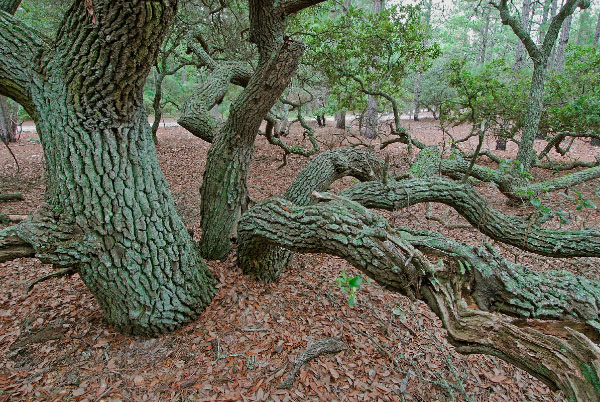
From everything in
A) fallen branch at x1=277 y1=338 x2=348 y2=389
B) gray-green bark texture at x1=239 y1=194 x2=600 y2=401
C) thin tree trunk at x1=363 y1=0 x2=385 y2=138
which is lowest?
fallen branch at x1=277 y1=338 x2=348 y2=389

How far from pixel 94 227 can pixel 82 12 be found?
4.56 feet

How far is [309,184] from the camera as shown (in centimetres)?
398

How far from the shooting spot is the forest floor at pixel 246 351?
2.29 m

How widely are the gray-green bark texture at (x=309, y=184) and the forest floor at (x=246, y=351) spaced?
0.58 ft

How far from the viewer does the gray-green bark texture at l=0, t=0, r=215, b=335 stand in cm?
191

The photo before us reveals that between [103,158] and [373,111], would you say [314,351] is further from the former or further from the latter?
[373,111]

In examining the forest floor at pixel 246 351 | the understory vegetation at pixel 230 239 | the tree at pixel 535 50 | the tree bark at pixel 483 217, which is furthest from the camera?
the tree at pixel 535 50

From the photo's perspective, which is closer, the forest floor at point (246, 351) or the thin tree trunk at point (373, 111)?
the forest floor at point (246, 351)

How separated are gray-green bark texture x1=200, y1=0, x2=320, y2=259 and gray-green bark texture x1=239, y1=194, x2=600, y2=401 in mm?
921

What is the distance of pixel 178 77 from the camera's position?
74.8 ft

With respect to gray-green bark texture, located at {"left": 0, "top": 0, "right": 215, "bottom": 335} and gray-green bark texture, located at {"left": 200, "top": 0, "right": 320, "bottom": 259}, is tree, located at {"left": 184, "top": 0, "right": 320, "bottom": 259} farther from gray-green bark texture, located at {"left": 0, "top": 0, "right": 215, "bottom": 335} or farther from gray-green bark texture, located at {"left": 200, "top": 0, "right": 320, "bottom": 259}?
gray-green bark texture, located at {"left": 0, "top": 0, "right": 215, "bottom": 335}

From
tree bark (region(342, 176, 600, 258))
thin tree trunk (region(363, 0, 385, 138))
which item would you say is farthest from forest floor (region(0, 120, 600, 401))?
thin tree trunk (region(363, 0, 385, 138))

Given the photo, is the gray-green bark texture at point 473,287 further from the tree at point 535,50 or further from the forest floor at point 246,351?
the tree at point 535,50

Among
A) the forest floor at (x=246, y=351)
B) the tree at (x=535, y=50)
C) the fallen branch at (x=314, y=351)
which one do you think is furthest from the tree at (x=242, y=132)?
the tree at (x=535, y=50)
